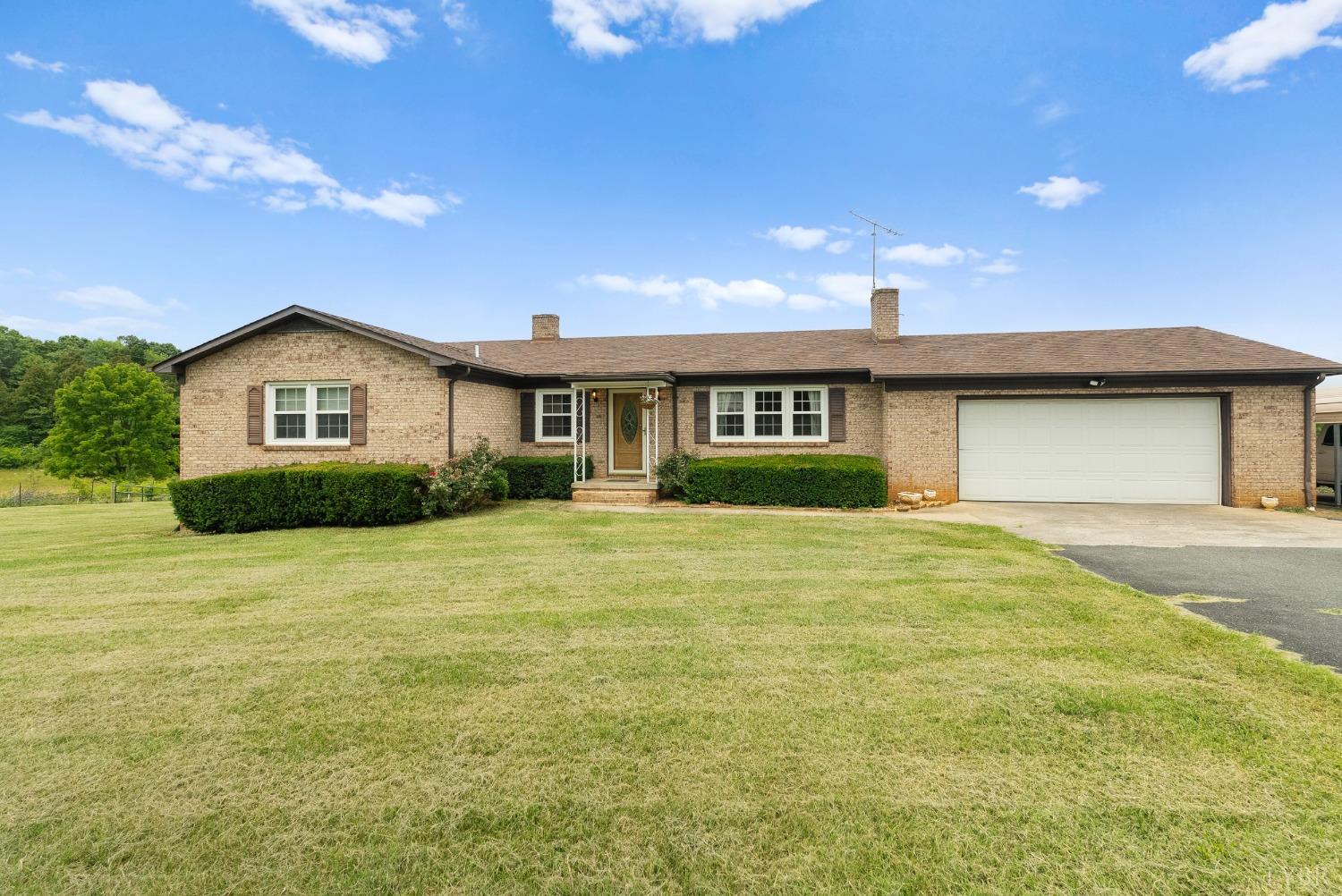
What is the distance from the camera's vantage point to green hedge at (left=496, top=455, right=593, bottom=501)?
14562 mm

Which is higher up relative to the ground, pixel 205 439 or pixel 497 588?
pixel 205 439

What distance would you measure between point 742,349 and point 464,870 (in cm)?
1551

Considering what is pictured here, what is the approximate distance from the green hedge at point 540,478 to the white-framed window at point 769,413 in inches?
153

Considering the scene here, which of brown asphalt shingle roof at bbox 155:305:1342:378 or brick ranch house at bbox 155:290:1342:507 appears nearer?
brick ranch house at bbox 155:290:1342:507

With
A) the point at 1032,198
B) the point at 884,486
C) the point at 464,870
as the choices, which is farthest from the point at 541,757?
the point at 1032,198

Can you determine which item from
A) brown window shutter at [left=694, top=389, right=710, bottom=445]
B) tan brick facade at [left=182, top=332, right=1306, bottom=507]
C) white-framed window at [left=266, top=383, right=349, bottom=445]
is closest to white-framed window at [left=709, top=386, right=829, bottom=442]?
brown window shutter at [left=694, top=389, right=710, bottom=445]

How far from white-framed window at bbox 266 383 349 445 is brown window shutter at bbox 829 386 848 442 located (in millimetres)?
11461

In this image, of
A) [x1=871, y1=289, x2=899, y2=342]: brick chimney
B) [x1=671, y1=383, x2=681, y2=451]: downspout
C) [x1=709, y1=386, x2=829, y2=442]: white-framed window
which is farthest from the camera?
[x1=871, y1=289, x2=899, y2=342]: brick chimney

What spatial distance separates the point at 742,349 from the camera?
55.0 ft

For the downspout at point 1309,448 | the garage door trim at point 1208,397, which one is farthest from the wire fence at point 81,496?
the downspout at point 1309,448

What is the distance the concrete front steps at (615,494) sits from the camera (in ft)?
45.6

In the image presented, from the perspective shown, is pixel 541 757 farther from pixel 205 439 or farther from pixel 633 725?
pixel 205 439

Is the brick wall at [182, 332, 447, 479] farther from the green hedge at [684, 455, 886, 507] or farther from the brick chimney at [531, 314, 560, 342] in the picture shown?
the brick chimney at [531, 314, 560, 342]

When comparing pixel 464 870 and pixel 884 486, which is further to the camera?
pixel 884 486
